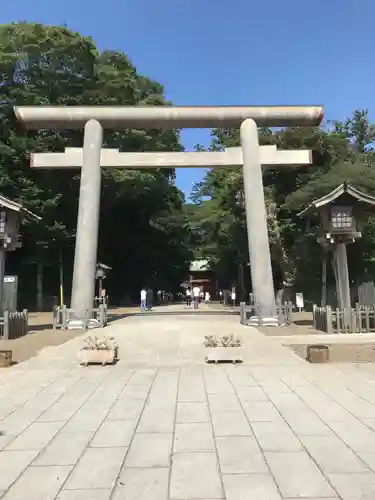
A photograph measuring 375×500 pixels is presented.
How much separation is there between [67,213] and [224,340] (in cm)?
2543

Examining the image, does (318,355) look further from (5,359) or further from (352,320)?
(5,359)

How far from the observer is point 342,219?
1616cm

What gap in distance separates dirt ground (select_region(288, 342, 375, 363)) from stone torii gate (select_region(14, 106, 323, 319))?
7.09 m

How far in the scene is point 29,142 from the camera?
1197 inches

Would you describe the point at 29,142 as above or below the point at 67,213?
above

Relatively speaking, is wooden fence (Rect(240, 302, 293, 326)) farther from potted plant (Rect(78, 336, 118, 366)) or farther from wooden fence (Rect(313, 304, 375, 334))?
potted plant (Rect(78, 336, 118, 366))

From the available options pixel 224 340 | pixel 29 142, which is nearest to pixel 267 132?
pixel 29 142

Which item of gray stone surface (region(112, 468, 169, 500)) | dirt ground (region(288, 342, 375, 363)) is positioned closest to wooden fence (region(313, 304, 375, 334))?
dirt ground (region(288, 342, 375, 363))

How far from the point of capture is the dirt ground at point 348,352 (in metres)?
9.78

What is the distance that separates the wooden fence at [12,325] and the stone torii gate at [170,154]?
14.5 feet

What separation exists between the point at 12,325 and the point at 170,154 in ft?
30.3

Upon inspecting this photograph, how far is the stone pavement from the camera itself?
12.0ft

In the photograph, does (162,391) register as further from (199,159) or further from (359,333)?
(199,159)

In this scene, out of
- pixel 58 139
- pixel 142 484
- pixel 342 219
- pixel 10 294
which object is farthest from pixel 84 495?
pixel 58 139
